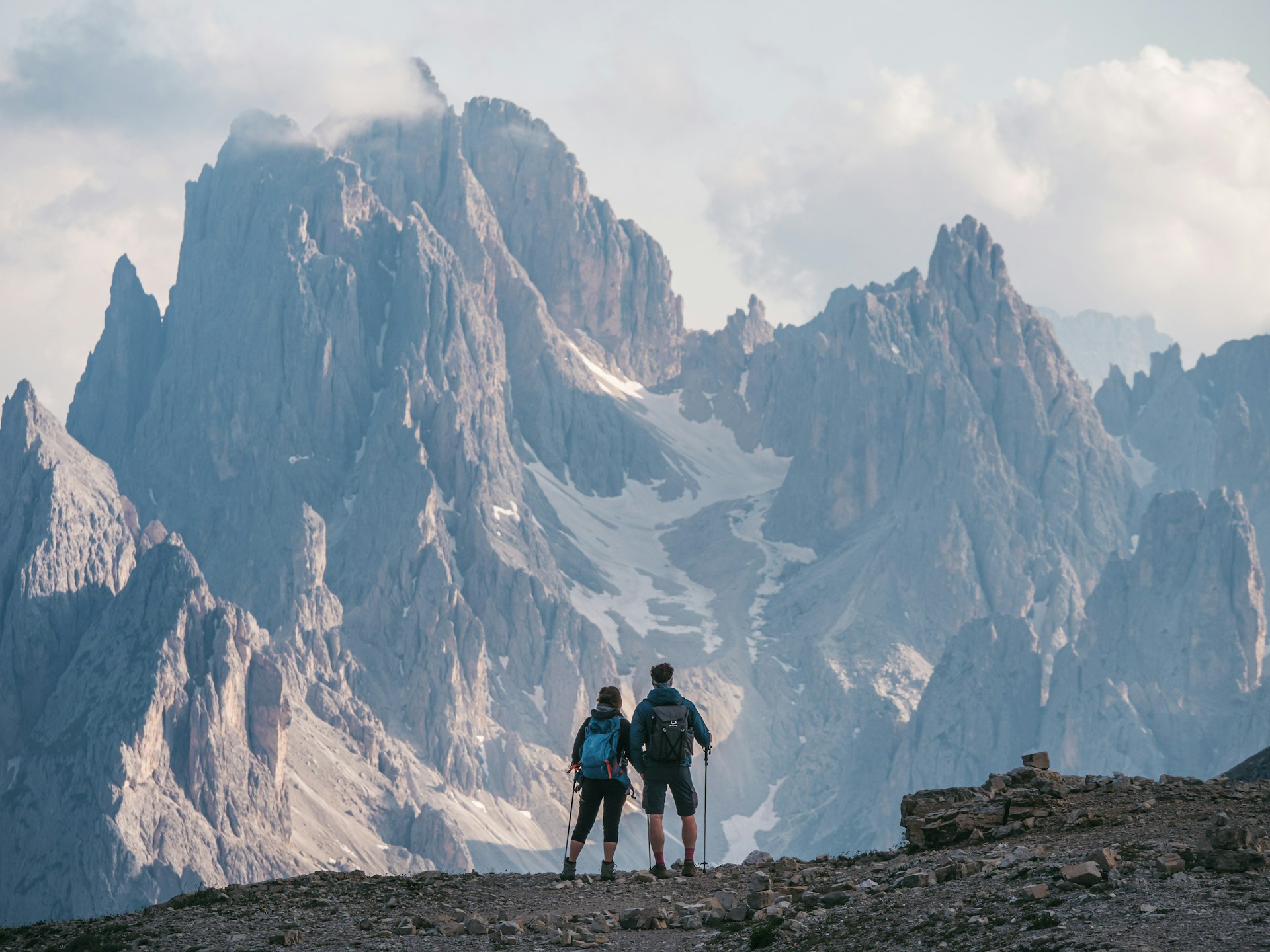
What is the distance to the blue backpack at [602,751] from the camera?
2702cm

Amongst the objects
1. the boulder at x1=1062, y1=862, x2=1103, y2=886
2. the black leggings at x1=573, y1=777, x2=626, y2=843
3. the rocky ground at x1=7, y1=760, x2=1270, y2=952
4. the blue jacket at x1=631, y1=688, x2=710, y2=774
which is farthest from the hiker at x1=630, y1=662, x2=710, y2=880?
the boulder at x1=1062, y1=862, x2=1103, y2=886

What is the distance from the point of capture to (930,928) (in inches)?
779

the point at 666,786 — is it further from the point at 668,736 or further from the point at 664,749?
the point at 668,736

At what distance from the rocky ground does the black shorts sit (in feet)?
4.30

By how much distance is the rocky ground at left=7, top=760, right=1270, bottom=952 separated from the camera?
19.2m

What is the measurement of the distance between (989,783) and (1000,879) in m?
8.82

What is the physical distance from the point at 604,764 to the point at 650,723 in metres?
1.12

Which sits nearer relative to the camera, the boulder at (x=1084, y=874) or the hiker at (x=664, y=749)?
the boulder at (x=1084, y=874)

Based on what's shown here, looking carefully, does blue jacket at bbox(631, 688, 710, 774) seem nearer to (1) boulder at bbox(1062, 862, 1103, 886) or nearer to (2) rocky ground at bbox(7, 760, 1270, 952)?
(2) rocky ground at bbox(7, 760, 1270, 952)

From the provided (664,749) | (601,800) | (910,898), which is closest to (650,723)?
(664,749)

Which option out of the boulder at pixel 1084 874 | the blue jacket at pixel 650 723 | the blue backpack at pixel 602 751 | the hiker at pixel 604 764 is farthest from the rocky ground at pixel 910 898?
the blue jacket at pixel 650 723

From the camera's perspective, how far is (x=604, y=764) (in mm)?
27078

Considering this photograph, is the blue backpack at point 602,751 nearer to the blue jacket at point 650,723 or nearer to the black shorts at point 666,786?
the blue jacket at point 650,723

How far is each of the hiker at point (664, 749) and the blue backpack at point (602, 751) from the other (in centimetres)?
32
